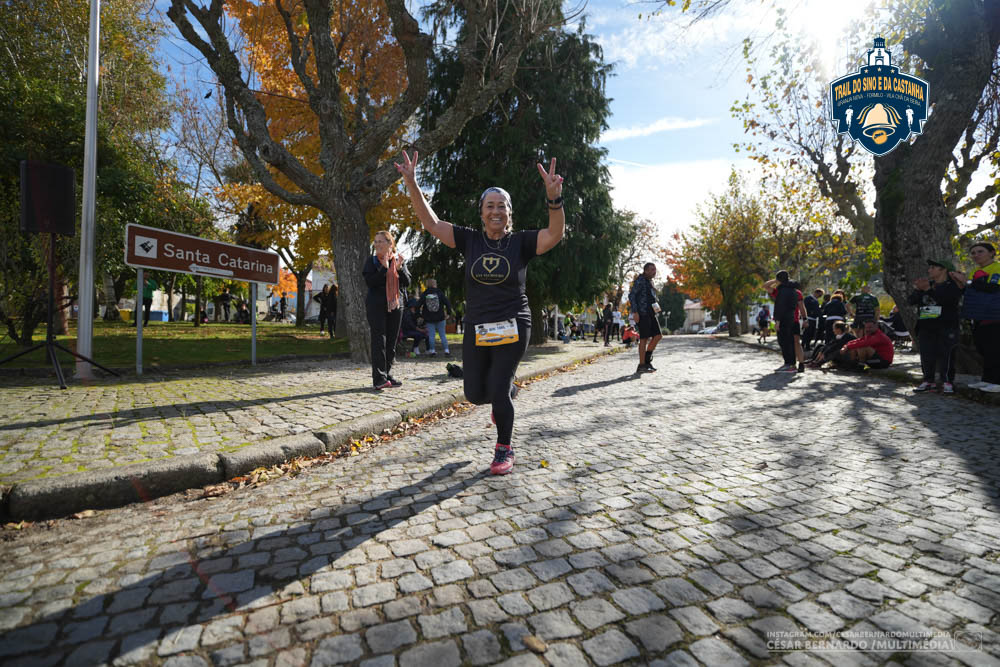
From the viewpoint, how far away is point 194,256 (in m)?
8.14

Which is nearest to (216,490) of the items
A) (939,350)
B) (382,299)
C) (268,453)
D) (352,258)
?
(268,453)

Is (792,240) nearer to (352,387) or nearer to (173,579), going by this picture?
(352,387)

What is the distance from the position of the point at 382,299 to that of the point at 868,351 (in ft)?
31.4

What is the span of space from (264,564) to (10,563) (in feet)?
4.02

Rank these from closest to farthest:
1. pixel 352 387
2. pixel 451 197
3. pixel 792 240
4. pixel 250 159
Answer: pixel 352 387, pixel 250 159, pixel 451 197, pixel 792 240

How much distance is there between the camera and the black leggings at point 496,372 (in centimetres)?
370

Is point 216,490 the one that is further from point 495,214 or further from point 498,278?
point 495,214

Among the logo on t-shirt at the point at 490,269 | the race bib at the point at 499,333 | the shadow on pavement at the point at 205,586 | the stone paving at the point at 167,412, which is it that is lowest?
the shadow on pavement at the point at 205,586

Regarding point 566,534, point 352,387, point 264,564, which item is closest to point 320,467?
point 264,564

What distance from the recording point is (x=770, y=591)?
209 cm

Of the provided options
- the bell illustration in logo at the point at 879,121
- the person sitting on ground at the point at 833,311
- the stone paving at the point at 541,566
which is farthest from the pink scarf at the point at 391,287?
the person sitting on ground at the point at 833,311

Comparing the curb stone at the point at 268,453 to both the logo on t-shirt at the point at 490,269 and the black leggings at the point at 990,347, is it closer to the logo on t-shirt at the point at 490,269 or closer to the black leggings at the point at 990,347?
the logo on t-shirt at the point at 490,269

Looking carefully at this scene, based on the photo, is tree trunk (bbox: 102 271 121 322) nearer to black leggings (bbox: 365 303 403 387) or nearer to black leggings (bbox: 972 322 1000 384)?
black leggings (bbox: 365 303 403 387)

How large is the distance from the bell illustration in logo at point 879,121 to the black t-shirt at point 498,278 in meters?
10.5
